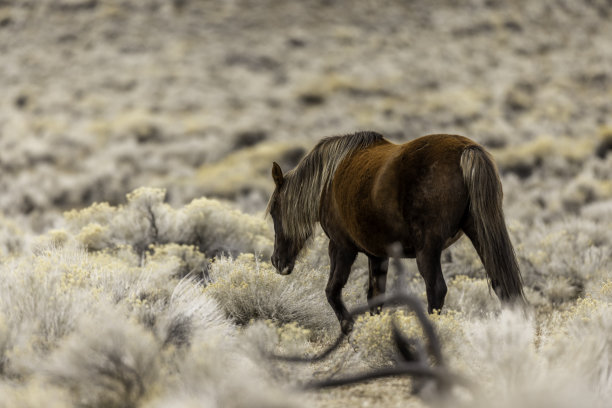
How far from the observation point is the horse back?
3.83 meters

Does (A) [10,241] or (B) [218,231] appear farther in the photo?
(A) [10,241]

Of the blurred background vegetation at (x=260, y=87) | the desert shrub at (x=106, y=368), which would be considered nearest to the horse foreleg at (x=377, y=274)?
the desert shrub at (x=106, y=368)

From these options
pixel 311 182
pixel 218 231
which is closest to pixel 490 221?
pixel 311 182

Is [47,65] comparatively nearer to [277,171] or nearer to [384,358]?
[277,171]

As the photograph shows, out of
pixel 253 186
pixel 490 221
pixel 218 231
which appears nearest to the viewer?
pixel 490 221

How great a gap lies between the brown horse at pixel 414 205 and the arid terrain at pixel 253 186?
1.43ft

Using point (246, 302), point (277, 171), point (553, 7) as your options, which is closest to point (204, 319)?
point (246, 302)

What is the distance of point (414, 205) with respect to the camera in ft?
12.9

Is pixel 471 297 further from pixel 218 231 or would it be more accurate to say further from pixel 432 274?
pixel 218 231

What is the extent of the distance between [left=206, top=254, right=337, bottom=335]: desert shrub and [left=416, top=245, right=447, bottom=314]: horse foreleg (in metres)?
1.40

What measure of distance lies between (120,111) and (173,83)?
325 cm

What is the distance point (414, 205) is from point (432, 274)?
512 millimetres

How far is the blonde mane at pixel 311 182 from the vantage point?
477 cm

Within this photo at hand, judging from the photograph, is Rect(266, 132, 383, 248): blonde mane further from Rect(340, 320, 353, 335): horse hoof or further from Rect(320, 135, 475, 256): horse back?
Rect(340, 320, 353, 335): horse hoof
